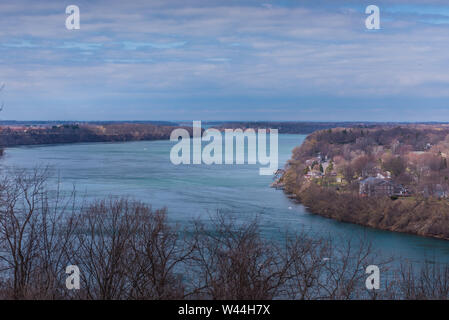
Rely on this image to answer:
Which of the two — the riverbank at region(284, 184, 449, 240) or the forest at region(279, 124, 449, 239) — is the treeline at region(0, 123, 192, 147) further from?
the riverbank at region(284, 184, 449, 240)

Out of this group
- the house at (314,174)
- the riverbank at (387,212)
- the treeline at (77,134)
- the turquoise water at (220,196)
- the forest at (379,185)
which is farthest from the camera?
the treeline at (77,134)

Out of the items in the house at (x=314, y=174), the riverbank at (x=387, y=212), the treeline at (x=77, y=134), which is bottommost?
the riverbank at (x=387, y=212)

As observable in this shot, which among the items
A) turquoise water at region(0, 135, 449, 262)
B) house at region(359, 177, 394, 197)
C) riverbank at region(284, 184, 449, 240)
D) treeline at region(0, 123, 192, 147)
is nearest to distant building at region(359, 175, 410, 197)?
house at region(359, 177, 394, 197)

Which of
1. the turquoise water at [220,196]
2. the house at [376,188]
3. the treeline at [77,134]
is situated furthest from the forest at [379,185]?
the treeline at [77,134]

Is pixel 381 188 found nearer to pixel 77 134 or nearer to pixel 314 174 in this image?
pixel 314 174

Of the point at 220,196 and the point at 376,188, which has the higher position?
the point at 376,188

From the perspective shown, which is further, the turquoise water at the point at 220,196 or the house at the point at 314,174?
the house at the point at 314,174

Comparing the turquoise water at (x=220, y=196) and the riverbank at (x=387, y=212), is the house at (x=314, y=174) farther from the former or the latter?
the riverbank at (x=387, y=212)

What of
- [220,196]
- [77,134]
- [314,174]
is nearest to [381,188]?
[314,174]

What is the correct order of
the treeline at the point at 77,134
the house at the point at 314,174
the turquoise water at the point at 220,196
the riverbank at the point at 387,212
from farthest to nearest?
1. the treeline at the point at 77,134
2. the house at the point at 314,174
3. the riverbank at the point at 387,212
4. the turquoise water at the point at 220,196
